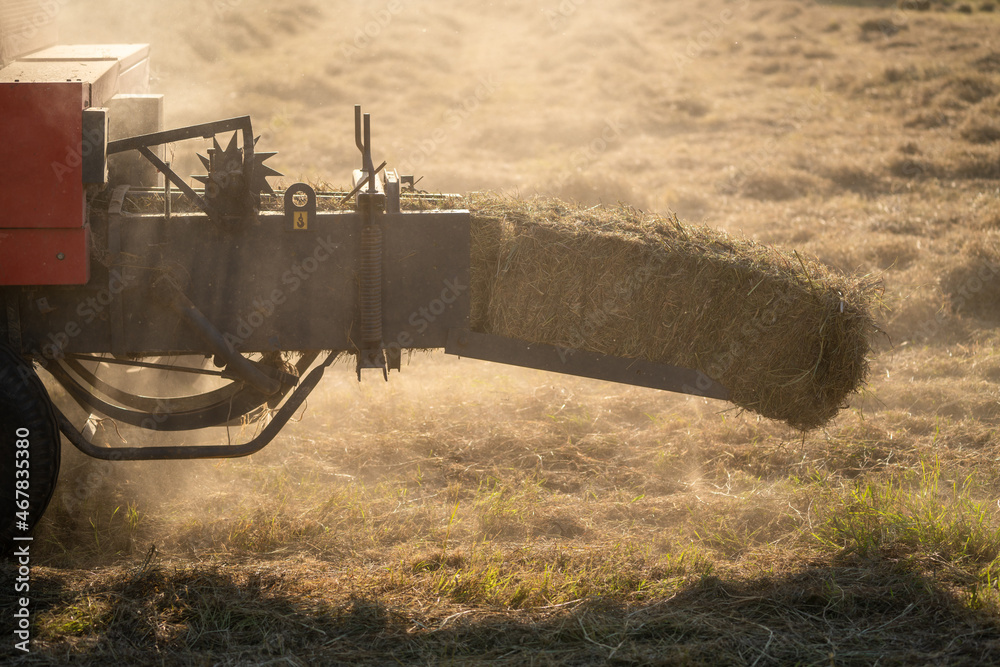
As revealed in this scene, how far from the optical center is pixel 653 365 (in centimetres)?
444

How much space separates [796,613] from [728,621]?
35cm

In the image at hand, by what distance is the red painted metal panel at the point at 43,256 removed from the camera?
376 centimetres

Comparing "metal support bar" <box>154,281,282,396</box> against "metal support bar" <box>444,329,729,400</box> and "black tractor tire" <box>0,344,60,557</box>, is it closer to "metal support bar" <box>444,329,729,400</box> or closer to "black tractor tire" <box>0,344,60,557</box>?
"black tractor tire" <box>0,344,60,557</box>

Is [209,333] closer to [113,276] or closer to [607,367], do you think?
[113,276]

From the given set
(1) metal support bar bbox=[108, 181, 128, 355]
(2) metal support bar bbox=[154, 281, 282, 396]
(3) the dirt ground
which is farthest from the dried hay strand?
(1) metal support bar bbox=[108, 181, 128, 355]

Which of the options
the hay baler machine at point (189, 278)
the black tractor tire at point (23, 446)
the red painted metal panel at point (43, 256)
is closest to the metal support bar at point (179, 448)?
the hay baler machine at point (189, 278)

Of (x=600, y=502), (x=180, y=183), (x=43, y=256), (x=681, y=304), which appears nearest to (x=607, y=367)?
(x=681, y=304)

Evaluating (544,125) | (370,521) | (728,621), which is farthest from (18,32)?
(544,125)

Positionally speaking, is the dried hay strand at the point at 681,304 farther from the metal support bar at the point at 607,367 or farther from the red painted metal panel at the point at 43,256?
the red painted metal panel at the point at 43,256

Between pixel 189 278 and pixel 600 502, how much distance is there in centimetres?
272

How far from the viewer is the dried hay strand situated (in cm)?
438

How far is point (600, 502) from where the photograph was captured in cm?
516

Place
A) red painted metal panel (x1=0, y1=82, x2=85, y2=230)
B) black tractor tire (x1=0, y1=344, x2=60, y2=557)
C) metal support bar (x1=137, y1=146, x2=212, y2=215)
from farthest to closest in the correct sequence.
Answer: metal support bar (x1=137, y1=146, x2=212, y2=215), black tractor tire (x1=0, y1=344, x2=60, y2=557), red painted metal panel (x1=0, y1=82, x2=85, y2=230)

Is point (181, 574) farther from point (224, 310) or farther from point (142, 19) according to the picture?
point (142, 19)
